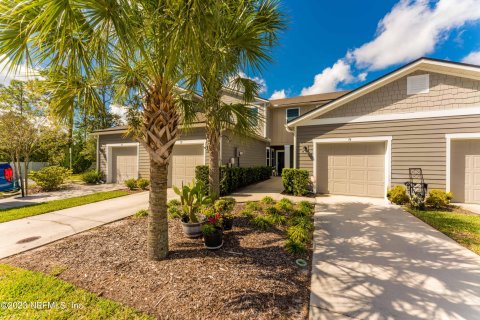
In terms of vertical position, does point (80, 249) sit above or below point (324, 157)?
below

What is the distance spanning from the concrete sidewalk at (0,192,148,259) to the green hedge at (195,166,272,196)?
258cm

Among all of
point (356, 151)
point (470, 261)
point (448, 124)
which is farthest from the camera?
point (356, 151)

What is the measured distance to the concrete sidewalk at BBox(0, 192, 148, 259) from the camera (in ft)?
13.0

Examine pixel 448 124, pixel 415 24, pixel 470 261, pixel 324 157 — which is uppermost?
pixel 415 24

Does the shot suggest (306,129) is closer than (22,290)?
No

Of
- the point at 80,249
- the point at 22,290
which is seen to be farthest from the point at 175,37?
the point at 80,249

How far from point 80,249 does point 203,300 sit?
9.62ft

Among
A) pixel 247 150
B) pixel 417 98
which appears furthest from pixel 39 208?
pixel 417 98

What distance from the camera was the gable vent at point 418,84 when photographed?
24.5 feet

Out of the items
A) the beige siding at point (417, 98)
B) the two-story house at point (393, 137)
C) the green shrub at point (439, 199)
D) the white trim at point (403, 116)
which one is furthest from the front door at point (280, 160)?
the green shrub at point (439, 199)

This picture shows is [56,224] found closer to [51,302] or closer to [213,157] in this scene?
[51,302]

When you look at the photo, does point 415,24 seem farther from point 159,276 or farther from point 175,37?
point 159,276

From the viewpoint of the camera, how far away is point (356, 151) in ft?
27.6

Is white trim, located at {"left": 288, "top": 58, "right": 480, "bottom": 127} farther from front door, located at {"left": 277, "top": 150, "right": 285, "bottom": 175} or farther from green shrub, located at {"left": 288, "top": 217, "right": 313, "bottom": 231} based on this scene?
front door, located at {"left": 277, "top": 150, "right": 285, "bottom": 175}
